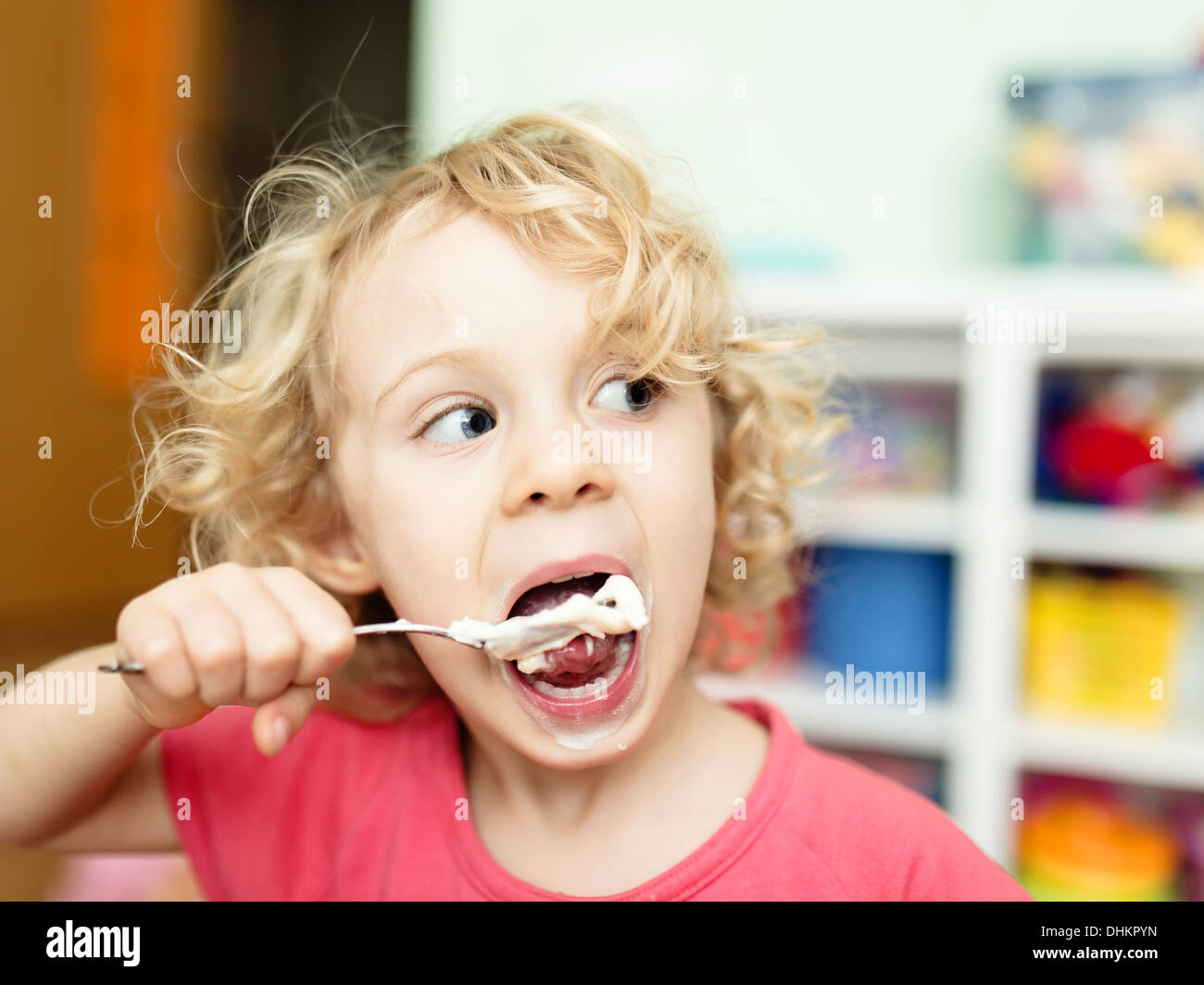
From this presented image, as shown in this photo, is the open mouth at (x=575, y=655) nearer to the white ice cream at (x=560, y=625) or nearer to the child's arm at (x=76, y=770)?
the white ice cream at (x=560, y=625)

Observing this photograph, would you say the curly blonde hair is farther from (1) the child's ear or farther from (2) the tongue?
(2) the tongue

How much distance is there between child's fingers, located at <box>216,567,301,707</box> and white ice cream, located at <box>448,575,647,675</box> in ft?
0.41

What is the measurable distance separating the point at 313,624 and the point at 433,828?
0.30 m

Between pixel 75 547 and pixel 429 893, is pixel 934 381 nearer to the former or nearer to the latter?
pixel 429 893

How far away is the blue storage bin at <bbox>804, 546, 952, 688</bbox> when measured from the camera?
183 centimetres

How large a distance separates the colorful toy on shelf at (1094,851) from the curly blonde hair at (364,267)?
3.34 ft

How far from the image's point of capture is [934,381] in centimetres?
185

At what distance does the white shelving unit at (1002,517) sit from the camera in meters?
1.65

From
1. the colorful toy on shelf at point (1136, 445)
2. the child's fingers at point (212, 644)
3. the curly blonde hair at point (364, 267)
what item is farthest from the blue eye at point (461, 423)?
Result: the colorful toy on shelf at point (1136, 445)

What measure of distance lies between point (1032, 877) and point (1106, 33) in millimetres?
1565

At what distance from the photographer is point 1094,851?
5.61ft

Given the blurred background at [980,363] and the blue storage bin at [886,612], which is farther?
the blue storage bin at [886,612]

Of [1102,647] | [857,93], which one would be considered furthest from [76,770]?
[857,93]
